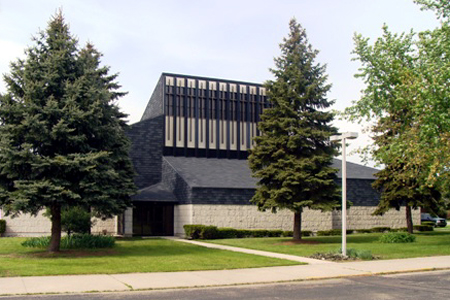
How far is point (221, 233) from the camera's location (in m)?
34.0

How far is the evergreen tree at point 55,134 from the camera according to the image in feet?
65.1

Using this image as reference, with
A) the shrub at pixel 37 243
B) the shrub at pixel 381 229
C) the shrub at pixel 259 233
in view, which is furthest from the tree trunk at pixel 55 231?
the shrub at pixel 381 229

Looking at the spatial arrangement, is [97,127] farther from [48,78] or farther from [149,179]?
[149,179]

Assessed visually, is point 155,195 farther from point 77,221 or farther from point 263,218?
point 77,221

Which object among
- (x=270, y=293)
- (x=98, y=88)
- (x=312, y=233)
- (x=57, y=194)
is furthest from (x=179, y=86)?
(x=270, y=293)

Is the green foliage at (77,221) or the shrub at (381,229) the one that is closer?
the green foliage at (77,221)

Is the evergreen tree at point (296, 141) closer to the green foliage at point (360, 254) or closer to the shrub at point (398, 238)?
the shrub at point (398, 238)

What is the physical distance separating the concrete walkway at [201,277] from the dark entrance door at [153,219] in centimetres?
2121

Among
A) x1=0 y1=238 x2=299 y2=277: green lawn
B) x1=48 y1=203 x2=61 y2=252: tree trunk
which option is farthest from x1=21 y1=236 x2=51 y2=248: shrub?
x1=48 y1=203 x2=61 y2=252: tree trunk

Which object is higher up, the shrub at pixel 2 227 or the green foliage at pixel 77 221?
the green foliage at pixel 77 221

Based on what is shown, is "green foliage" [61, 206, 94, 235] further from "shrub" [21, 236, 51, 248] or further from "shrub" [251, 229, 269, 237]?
"shrub" [251, 229, 269, 237]

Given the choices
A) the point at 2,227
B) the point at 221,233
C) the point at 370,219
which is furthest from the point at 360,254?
the point at 2,227

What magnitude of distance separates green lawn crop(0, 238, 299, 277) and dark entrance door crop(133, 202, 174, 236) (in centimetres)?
1425

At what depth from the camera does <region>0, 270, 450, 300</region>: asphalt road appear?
38.0 ft
